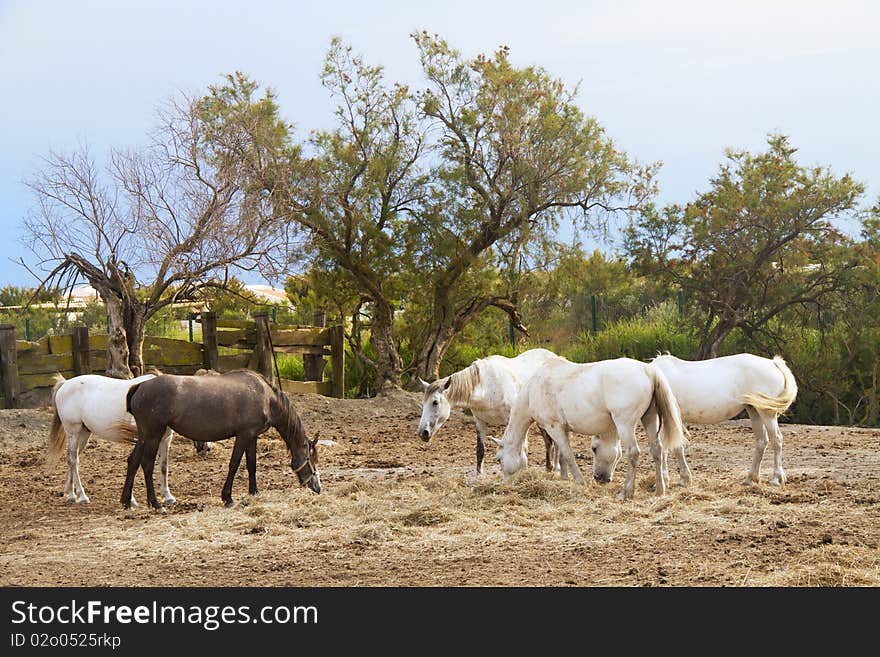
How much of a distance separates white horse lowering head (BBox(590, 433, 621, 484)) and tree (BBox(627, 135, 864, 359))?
8.54m

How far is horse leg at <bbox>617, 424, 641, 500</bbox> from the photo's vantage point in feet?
29.3

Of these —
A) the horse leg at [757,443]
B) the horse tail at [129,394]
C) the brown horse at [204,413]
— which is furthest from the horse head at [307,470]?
the horse leg at [757,443]

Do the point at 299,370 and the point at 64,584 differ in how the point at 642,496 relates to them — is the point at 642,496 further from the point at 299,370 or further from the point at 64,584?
the point at 299,370

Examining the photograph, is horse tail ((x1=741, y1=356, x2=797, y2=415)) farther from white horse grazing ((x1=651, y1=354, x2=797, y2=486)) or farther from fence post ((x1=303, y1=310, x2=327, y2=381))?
fence post ((x1=303, y1=310, x2=327, y2=381))

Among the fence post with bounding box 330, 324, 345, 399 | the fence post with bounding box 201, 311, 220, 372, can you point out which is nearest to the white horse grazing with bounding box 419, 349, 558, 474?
the fence post with bounding box 201, 311, 220, 372

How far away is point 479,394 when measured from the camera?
1080 centimetres

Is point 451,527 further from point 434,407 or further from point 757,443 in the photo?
point 757,443

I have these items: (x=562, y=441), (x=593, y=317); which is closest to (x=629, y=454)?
(x=562, y=441)

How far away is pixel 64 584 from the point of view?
21.7ft

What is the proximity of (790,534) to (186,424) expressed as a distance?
515 centimetres

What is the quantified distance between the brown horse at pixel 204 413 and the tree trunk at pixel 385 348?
918 cm

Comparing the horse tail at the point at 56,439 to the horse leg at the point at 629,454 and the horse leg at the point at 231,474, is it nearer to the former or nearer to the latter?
the horse leg at the point at 231,474

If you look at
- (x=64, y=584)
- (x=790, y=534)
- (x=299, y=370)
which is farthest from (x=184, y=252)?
(x=790, y=534)

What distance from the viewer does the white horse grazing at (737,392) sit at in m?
9.67
